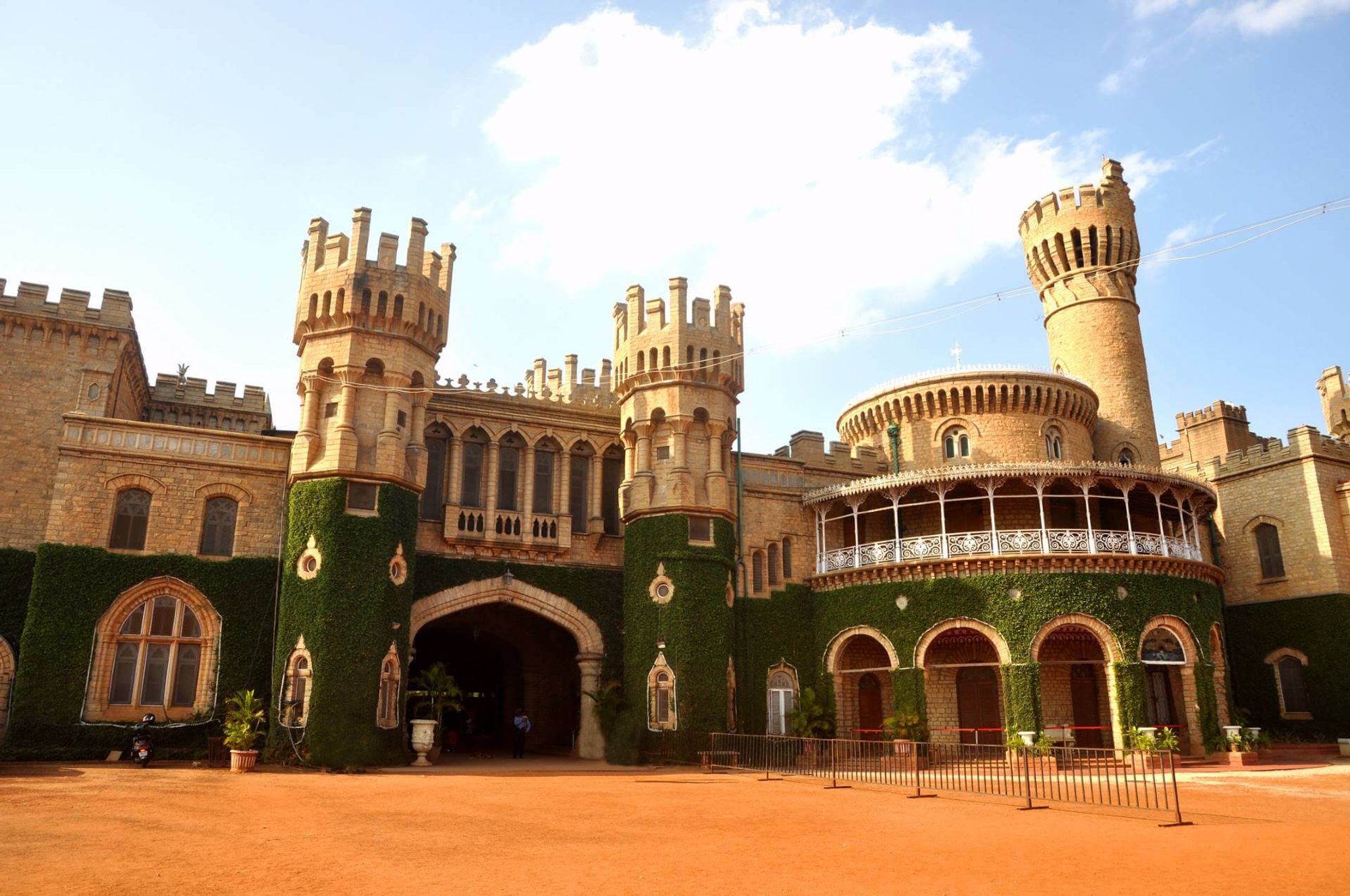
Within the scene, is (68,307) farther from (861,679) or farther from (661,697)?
(861,679)

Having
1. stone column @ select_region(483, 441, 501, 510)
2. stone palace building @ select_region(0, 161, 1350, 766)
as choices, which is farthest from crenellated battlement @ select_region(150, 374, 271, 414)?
stone column @ select_region(483, 441, 501, 510)

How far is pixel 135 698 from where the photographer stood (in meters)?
25.9

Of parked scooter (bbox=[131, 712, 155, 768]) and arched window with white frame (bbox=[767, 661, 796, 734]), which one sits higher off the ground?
arched window with white frame (bbox=[767, 661, 796, 734])

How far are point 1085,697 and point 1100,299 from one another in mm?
19176

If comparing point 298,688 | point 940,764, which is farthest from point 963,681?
point 298,688

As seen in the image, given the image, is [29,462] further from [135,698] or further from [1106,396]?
[1106,396]

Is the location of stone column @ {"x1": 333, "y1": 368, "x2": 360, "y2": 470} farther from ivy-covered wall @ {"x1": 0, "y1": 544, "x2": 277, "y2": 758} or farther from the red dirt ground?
the red dirt ground

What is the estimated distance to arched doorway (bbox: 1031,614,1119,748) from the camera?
30516mm

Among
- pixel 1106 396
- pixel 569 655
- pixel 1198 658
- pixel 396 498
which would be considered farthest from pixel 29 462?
pixel 1106 396

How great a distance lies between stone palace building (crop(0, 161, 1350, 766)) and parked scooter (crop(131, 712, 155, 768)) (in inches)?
35.4

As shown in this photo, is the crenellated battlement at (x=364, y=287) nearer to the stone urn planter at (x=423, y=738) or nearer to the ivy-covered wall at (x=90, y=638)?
the ivy-covered wall at (x=90, y=638)

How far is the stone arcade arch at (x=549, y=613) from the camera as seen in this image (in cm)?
2880

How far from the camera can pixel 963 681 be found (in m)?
31.9

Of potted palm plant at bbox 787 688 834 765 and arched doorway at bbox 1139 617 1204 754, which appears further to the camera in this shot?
potted palm plant at bbox 787 688 834 765
